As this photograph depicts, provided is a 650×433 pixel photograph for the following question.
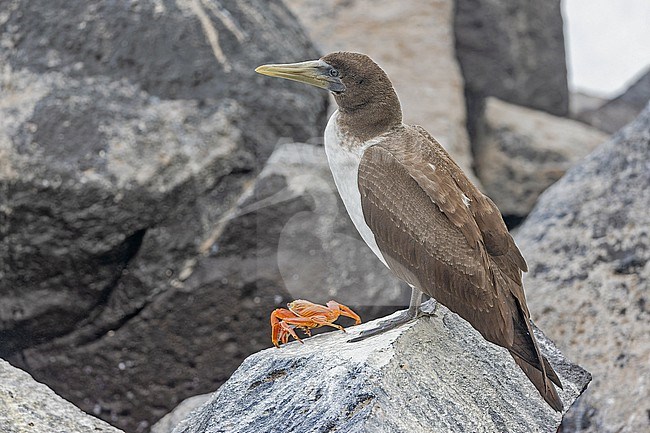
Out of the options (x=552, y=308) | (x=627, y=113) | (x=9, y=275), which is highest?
(x=552, y=308)

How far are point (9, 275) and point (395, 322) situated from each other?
3.37 metres

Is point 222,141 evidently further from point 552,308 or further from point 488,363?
point 488,363

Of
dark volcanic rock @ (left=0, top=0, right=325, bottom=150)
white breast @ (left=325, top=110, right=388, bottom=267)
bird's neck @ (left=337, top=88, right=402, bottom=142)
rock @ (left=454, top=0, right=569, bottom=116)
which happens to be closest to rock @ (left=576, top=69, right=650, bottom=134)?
rock @ (left=454, top=0, right=569, bottom=116)

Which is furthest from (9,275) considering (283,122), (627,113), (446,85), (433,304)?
(627,113)

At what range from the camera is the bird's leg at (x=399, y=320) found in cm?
506

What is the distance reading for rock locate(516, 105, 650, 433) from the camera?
20.7 ft

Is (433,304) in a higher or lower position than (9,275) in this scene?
higher

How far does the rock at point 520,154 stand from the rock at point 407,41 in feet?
1.30

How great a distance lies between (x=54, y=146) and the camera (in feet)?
24.0

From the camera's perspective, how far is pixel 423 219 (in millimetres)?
4992

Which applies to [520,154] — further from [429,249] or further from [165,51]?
[429,249]

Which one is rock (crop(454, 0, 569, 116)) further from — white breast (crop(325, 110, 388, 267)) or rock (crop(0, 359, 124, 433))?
rock (crop(0, 359, 124, 433))

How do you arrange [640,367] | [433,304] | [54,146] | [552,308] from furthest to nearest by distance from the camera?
[54,146]
[552,308]
[640,367]
[433,304]

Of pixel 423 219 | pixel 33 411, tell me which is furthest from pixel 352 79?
pixel 33 411
